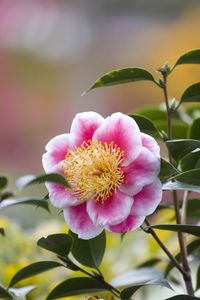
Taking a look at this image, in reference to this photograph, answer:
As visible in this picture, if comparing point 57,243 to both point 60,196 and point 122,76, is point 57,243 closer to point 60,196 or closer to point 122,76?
point 60,196

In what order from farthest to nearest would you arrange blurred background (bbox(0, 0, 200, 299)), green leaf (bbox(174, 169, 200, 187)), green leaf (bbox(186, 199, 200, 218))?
blurred background (bbox(0, 0, 200, 299))
green leaf (bbox(186, 199, 200, 218))
green leaf (bbox(174, 169, 200, 187))

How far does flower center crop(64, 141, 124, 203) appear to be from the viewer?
777 mm

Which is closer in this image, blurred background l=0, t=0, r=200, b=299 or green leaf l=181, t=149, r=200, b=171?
green leaf l=181, t=149, r=200, b=171

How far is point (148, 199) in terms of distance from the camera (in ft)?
2.43

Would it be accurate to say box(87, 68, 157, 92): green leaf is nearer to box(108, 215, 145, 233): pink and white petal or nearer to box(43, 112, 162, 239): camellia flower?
box(43, 112, 162, 239): camellia flower

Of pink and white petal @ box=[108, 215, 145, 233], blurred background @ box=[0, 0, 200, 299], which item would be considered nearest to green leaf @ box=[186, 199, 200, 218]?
pink and white petal @ box=[108, 215, 145, 233]

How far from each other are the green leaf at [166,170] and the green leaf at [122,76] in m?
0.12

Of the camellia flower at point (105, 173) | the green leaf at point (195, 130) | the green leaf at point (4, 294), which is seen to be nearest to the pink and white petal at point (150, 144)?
the camellia flower at point (105, 173)

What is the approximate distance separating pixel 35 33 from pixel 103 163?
4.41 meters

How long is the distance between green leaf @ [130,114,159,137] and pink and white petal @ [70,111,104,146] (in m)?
0.04

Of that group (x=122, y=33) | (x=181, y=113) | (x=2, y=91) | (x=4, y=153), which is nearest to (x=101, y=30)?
(x=122, y=33)

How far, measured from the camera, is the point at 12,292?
865 mm

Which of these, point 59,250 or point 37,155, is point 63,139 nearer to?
point 59,250

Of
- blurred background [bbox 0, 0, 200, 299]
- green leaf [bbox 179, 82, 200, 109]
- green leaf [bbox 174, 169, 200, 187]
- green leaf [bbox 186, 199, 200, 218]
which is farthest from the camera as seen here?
blurred background [bbox 0, 0, 200, 299]
